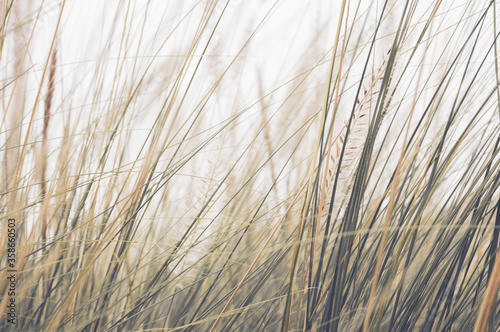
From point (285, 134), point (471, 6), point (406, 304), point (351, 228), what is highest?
point (471, 6)

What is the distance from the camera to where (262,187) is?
0.75 metres

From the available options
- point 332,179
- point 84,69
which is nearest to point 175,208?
point 84,69

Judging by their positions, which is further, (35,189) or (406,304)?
(35,189)

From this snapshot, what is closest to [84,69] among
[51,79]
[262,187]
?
[51,79]

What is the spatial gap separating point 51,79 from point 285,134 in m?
0.46

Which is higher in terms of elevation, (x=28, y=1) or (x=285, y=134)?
(x=28, y=1)

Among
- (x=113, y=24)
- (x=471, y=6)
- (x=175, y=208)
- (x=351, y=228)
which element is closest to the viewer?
(x=351, y=228)

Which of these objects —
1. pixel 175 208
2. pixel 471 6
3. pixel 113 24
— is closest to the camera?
pixel 471 6

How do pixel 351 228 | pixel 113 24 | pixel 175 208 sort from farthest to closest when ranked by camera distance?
pixel 175 208 < pixel 113 24 < pixel 351 228

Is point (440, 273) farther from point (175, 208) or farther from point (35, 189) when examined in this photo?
point (35, 189)

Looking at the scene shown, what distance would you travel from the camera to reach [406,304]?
0.44 meters

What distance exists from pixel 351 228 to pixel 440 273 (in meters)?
0.15

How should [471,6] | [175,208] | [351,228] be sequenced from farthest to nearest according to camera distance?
1. [175,208]
2. [471,6]
3. [351,228]

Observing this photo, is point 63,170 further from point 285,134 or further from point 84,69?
point 285,134
